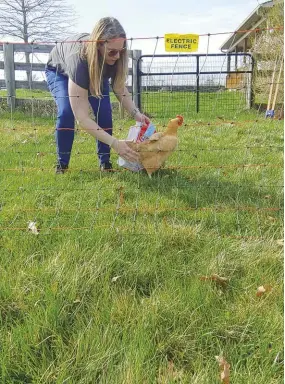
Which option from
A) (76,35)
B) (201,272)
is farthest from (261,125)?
(201,272)

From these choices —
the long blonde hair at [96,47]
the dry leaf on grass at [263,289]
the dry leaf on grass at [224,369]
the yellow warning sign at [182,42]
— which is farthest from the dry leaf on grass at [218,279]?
the long blonde hair at [96,47]

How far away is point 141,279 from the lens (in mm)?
1757

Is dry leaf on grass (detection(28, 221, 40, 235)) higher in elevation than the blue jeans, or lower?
lower

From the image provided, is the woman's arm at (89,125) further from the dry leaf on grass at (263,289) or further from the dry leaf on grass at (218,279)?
the dry leaf on grass at (263,289)

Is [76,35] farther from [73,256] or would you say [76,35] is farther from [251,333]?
Answer: [251,333]

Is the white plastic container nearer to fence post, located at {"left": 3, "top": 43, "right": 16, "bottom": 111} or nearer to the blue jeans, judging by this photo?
the blue jeans

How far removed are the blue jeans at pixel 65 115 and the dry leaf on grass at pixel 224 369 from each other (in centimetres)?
236

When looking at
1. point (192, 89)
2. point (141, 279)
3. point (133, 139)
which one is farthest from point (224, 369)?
point (192, 89)

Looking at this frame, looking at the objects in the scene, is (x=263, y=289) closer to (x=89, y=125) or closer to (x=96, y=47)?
(x=89, y=125)

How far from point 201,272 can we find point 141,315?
42 cm

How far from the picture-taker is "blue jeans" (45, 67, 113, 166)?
130 inches

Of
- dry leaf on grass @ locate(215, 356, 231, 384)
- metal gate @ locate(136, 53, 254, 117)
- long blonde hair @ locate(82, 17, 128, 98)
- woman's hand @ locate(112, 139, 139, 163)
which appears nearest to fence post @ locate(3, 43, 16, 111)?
metal gate @ locate(136, 53, 254, 117)

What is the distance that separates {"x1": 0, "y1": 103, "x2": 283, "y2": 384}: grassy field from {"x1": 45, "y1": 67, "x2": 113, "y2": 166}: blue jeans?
38 centimetres

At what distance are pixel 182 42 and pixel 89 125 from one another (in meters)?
0.92
